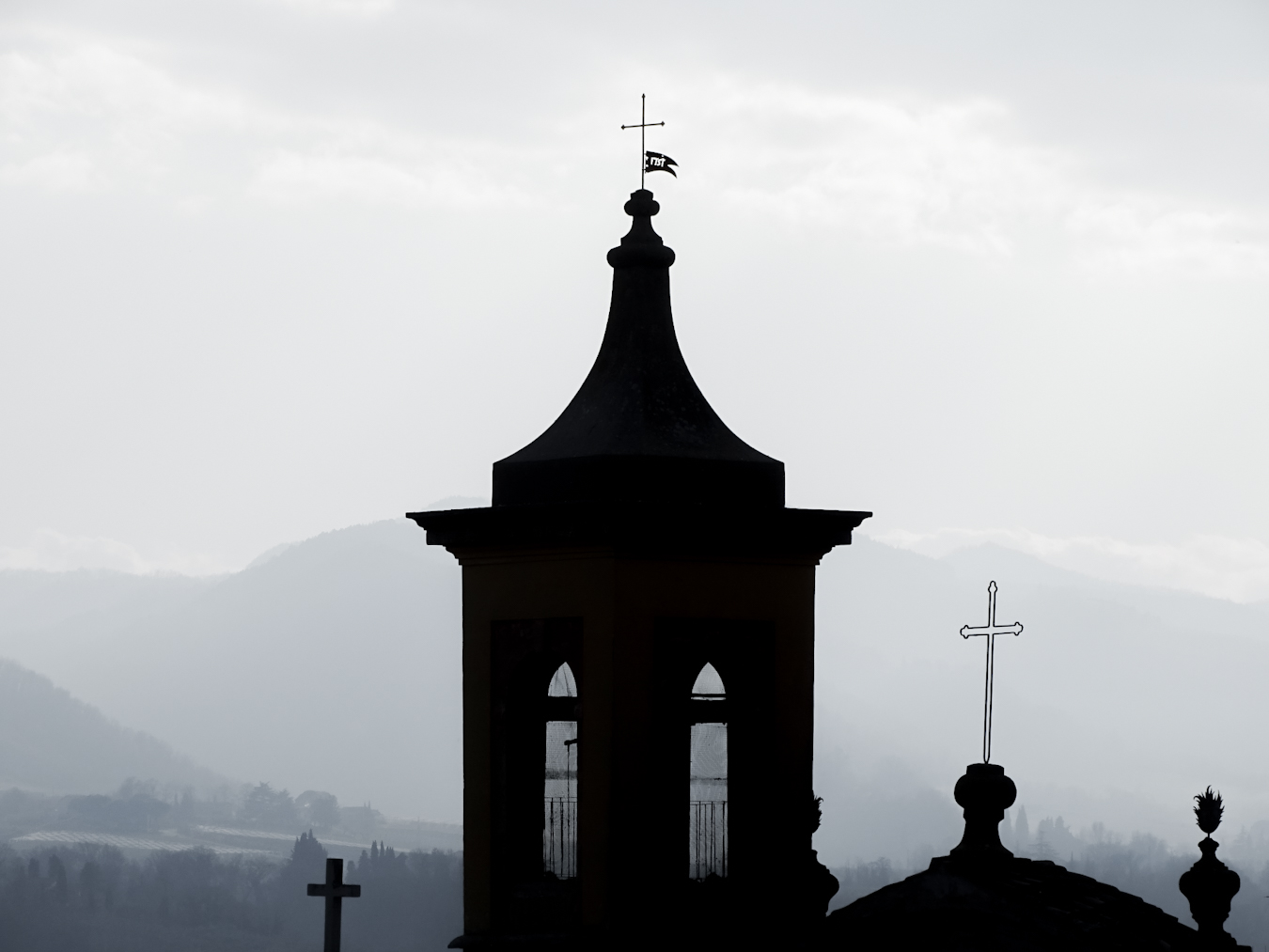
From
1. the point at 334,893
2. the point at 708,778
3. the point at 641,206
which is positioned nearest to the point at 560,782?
the point at 708,778

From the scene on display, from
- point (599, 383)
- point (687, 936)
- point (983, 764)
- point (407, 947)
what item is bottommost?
point (407, 947)

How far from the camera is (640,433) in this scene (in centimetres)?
1585

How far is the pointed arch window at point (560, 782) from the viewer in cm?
1580

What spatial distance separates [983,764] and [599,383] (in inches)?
163

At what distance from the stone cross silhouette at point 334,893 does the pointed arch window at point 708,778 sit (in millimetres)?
2673

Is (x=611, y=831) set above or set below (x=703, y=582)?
below

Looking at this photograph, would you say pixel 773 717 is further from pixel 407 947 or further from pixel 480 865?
pixel 407 947

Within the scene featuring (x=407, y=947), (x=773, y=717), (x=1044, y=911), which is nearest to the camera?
(x=1044, y=911)

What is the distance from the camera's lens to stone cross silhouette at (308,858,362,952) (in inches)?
644

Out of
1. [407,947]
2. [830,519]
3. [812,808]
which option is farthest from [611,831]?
[407,947]

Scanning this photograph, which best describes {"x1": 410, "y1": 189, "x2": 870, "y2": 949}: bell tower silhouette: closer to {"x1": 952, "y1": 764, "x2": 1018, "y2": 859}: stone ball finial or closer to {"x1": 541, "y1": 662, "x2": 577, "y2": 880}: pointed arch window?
{"x1": 541, "y1": 662, "x2": 577, "y2": 880}: pointed arch window

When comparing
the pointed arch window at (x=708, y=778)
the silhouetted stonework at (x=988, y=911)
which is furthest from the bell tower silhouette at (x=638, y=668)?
the silhouetted stonework at (x=988, y=911)

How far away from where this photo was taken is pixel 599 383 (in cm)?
1642


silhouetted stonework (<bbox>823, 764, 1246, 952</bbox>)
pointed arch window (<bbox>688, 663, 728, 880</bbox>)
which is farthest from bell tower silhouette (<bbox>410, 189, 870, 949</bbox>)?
silhouetted stonework (<bbox>823, 764, 1246, 952</bbox>)
